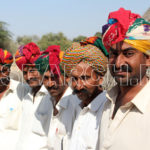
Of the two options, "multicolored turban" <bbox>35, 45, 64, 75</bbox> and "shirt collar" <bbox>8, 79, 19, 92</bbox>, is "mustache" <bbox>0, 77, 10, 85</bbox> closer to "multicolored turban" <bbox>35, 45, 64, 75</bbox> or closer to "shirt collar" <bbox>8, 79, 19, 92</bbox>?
"shirt collar" <bbox>8, 79, 19, 92</bbox>

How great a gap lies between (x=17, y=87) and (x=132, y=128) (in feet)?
9.26

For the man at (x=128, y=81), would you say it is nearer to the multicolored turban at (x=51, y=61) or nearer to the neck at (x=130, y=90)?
the neck at (x=130, y=90)

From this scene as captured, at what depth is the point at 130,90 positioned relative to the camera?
200 cm

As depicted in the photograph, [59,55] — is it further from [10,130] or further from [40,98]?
[10,130]

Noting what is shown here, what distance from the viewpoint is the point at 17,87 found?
13.6 feet

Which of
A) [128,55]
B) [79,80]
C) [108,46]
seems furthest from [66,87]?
[128,55]

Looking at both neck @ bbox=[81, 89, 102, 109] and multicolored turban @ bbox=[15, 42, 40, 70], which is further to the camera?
multicolored turban @ bbox=[15, 42, 40, 70]

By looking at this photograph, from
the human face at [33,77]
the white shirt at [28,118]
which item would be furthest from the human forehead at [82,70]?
the human face at [33,77]

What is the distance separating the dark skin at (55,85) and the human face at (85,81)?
598 millimetres

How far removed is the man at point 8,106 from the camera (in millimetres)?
3900

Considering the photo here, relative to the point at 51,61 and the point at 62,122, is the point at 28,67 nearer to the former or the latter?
Answer: the point at 51,61

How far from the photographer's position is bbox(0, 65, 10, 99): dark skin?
4043 mm

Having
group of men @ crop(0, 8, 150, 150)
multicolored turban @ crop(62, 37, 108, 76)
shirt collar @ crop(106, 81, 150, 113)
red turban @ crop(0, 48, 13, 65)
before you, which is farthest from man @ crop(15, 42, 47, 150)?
shirt collar @ crop(106, 81, 150, 113)

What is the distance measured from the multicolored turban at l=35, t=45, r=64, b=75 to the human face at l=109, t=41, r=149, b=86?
1.39 m
